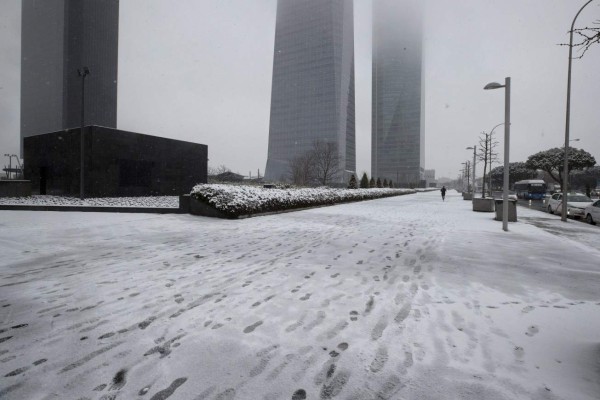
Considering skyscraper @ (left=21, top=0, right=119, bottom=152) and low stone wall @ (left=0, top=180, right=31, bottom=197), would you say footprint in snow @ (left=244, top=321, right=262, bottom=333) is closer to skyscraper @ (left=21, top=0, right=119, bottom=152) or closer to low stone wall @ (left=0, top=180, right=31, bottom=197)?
low stone wall @ (left=0, top=180, right=31, bottom=197)

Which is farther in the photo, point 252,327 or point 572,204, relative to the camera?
point 572,204

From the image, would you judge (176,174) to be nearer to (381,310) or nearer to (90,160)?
(90,160)

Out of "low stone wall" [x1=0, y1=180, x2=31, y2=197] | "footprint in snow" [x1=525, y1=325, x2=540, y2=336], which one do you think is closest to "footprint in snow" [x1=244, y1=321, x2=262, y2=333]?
"footprint in snow" [x1=525, y1=325, x2=540, y2=336]

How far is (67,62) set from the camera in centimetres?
11819

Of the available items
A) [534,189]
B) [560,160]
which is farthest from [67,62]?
[560,160]

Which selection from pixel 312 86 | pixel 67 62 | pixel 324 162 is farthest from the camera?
pixel 312 86

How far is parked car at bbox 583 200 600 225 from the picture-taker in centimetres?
1466

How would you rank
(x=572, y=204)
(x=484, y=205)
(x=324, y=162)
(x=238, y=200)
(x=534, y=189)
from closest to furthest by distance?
(x=238, y=200) → (x=572, y=204) → (x=484, y=205) → (x=534, y=189) → (x=324, y=162)

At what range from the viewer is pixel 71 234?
865cm

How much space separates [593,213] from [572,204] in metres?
3.15

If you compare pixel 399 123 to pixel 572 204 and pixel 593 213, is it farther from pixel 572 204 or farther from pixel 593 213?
pixel 593 213

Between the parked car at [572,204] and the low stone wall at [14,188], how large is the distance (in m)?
35.2

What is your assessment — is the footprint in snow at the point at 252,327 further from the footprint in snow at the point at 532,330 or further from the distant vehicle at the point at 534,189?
the distant vehicle at the point at 534,189

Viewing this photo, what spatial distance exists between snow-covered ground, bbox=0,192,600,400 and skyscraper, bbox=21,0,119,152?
12581 cm
